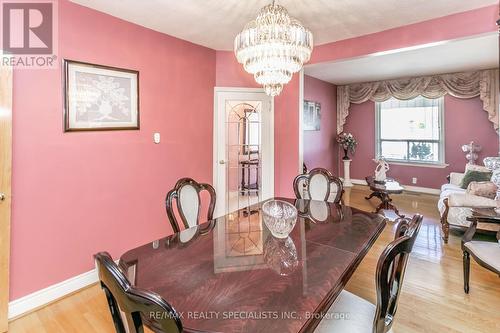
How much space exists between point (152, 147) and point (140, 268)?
6.78 ft

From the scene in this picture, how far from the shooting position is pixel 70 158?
8.36 ft

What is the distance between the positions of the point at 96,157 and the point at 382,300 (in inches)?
103

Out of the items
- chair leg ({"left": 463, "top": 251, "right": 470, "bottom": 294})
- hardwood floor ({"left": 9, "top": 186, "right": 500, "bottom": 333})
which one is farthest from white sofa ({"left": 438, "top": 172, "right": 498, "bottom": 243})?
chair leg ({"left": 463, "top": 251, "right": 470, "bottom": 294})

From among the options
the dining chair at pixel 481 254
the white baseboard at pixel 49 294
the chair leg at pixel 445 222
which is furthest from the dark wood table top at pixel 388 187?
the white baseboard at pixel 49 294

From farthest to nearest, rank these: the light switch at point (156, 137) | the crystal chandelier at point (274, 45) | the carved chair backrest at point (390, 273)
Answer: the light switch at point (156, 137) < the crystal chandelier at point (274, 45) < the carved chair backrest at point (390, 273)

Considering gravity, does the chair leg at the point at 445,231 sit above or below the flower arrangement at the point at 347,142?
below

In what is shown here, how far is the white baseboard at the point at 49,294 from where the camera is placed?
7.27ft

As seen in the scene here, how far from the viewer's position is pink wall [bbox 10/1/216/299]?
2.29m

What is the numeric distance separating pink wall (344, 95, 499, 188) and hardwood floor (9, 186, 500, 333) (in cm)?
332

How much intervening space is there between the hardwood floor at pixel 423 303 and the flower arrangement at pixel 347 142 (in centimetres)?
386

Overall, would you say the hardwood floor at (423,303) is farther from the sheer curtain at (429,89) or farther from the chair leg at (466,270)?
the sheer curtain at (429,89)

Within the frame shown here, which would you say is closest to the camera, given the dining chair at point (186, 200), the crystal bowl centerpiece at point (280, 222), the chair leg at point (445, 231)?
the crystal bowl centerpiece at point (280, 222)

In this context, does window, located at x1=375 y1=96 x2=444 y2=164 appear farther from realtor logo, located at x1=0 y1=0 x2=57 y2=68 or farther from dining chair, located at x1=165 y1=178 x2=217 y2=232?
realtor logo, located at x1=0 y1=0 x2=57 y2=68

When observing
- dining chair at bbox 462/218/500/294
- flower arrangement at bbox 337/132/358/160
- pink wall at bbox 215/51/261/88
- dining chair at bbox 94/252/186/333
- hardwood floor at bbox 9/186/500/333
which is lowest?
hardwood floor at bbox 9/186/500/333
